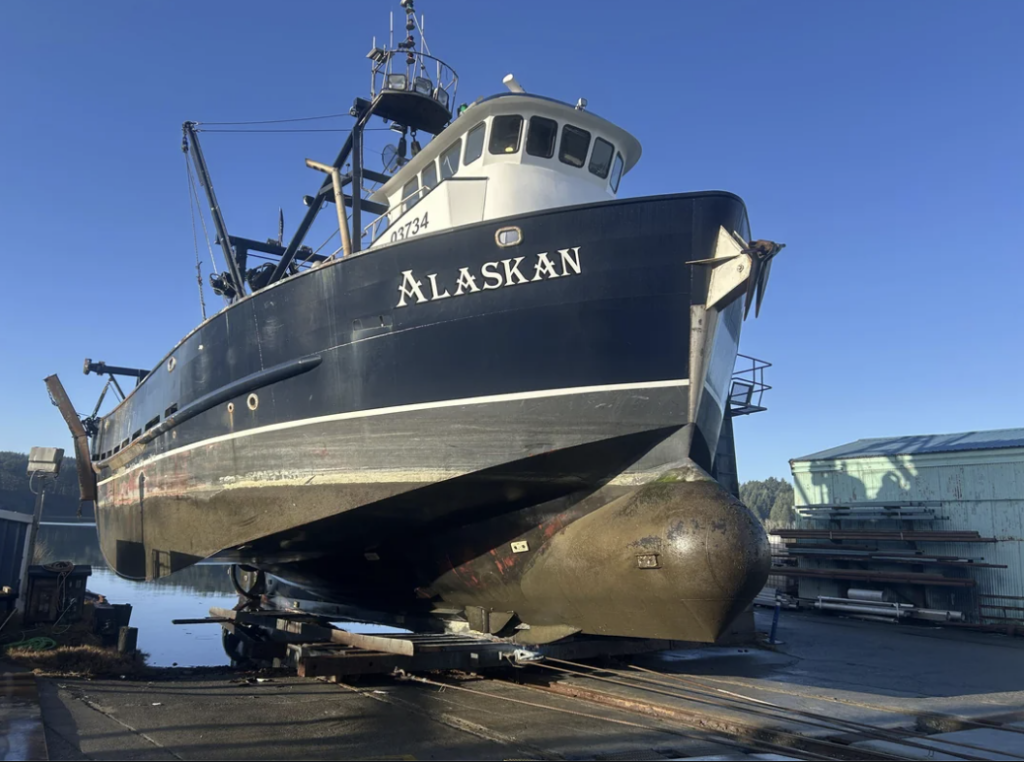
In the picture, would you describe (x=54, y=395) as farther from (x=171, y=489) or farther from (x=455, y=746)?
(x=455, y=746)

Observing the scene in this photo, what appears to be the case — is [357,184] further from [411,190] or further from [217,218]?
[217,218]

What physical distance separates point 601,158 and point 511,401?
3919 mm

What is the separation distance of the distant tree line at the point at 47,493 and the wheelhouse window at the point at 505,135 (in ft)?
235

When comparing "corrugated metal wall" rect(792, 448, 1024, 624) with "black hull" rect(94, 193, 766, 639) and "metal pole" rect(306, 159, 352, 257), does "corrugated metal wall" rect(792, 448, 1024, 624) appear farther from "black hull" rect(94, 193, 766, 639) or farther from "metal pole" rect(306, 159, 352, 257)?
"metal pole" rect(306, 159, 352, 257)

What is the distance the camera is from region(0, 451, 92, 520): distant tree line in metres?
72.6

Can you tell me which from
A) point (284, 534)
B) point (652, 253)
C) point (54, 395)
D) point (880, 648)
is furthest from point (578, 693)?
point (54, 395)

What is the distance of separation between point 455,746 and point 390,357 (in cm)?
338

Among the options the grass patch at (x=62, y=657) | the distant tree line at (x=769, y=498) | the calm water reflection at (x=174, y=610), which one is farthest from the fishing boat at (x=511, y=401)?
the distant tree line at (x=769, y=498)

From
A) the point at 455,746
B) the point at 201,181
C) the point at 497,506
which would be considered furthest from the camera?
the point at 201,181

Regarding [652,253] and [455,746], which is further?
[652,253]

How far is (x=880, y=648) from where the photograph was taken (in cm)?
1013

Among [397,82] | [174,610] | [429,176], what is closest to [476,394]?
[429,176]

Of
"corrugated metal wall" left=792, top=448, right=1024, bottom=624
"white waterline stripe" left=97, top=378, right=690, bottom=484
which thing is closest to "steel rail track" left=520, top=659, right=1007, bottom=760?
"white waterline stripe" left=97, top=378, right=690, bottom=484

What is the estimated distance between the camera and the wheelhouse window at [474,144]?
806 centimetres
